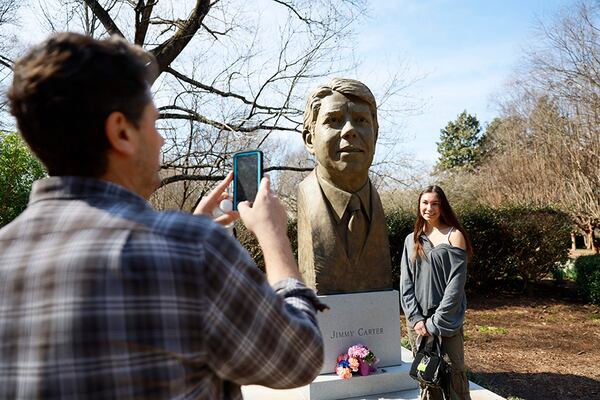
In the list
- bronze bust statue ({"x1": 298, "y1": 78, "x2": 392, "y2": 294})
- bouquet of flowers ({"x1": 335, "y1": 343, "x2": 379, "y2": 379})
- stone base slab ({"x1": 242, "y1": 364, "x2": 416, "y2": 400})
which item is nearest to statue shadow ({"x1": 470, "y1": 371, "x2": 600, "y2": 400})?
stone base slab ({"x1": 242, "y1": 364, "x2": 416, "y2": 400})

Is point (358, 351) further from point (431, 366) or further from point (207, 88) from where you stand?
point (207, 88)

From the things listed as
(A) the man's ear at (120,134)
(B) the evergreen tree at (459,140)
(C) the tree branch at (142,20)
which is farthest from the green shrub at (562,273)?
(B) the evergreen tree at (459,140)

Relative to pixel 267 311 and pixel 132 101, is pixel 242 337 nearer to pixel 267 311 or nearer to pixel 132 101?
pixel 267 311

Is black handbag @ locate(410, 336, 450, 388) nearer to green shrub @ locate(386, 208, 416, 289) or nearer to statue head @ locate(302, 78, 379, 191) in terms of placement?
statue head @ locate(302, 78, 379, 191)

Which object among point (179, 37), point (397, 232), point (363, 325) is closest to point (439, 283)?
point (363, 325)

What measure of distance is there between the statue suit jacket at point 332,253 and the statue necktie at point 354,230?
52 millimetres

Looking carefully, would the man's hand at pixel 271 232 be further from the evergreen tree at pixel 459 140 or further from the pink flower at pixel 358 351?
the evergreen tree at pixel 459 140

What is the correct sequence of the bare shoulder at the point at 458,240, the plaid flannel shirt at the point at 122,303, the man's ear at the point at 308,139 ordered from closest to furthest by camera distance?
the plaid flannel shirt at the point at 122,303, the bare shoulder at the point at 458,240, the man's ear at the point at 308,139

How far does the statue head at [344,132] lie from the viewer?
455 centimetres

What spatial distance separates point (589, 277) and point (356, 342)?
8107mm

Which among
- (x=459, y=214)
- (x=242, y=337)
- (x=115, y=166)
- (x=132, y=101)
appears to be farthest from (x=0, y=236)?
(x=459, y=214)

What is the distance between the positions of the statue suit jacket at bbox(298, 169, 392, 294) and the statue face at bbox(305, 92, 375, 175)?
0.32 meters

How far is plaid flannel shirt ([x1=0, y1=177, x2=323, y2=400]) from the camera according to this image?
89 cm

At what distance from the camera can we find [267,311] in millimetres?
1011
